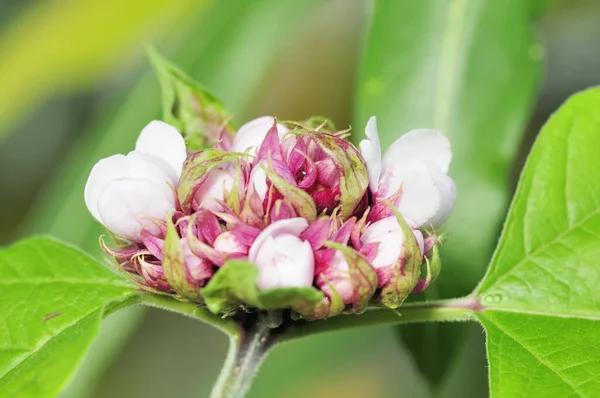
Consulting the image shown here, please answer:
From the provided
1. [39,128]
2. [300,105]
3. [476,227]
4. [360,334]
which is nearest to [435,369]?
[476,227]

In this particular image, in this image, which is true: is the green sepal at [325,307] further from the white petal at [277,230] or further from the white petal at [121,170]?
the white petal at [121,170]

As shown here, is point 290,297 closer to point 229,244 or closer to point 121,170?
point 229,244

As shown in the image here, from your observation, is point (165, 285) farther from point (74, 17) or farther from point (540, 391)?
point (74, 17)

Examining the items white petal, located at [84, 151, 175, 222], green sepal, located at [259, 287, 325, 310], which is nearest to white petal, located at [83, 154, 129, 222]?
white petal, located at [84, 151, 175, 222]

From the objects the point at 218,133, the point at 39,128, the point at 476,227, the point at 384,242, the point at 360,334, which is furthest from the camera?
the point at 39,128

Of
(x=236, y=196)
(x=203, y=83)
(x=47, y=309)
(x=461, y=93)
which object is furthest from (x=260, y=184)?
(x=203, y=83)

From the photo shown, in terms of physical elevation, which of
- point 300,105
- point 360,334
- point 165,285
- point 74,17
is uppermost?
point 74,17
